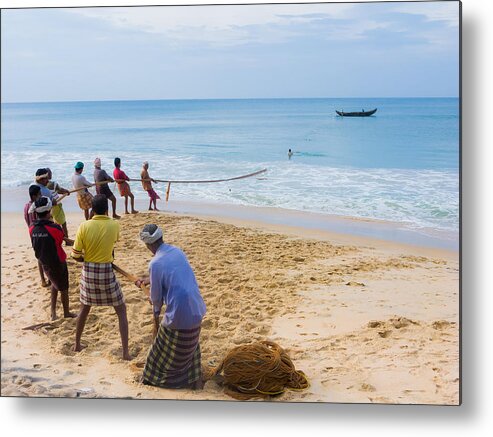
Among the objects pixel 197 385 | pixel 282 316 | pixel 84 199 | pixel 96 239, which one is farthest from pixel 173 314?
pixel 84 199

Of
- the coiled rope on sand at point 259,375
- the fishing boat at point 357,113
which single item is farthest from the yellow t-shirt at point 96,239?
the fishing boat at point 357,113

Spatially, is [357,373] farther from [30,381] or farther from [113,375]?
[30,381]

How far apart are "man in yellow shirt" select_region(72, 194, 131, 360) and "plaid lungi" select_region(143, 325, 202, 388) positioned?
33 centimetres

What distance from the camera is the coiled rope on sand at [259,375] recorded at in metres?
4.75

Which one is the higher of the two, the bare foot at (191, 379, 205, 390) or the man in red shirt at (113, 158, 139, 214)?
the man in red shirt at (113, 158, 139, 214)

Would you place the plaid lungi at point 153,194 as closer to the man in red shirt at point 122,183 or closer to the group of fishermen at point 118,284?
the man in red shirt at point 122,183

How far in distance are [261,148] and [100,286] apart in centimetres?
158

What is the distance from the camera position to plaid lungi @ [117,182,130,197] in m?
5.62

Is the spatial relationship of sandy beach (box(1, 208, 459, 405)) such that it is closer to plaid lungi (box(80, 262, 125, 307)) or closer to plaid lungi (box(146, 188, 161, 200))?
plaid lungi (box(146, 188, 161, 200))

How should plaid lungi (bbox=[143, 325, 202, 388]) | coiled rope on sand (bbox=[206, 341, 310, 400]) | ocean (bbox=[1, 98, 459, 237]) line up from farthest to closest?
1. ocean (bbox=[1, 98, 459, 237])
2. coiled rope on sand (bbox=[206, 341, 310, 400])
3. plaid lungi (bbox=[143, 325, 202, 388])

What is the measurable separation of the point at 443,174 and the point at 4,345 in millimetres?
2876

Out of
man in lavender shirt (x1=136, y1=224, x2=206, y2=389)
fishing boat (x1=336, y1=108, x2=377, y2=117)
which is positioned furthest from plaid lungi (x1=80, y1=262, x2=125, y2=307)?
fishing boat (x1=336, y1=108, x2=377, y2=117)

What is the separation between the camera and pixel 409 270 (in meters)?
5.68

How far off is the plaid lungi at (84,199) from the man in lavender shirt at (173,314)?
1217 mm
